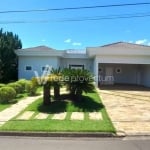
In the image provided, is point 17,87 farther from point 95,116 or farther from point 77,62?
point 77,62

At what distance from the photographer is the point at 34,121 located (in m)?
10.9

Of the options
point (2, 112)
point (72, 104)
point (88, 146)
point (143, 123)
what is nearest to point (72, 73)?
point (72, 104)

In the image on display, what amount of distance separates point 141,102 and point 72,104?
432cm

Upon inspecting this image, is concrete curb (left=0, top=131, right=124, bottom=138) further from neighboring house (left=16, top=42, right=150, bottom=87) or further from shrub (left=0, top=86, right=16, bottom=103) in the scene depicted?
neighboring house (left=16, top=42, right=150, bottom=87)

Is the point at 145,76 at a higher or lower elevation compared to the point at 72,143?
higher

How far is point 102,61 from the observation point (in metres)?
24.6

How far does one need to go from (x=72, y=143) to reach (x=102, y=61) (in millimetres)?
16809

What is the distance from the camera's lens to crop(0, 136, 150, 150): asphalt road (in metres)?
7.63

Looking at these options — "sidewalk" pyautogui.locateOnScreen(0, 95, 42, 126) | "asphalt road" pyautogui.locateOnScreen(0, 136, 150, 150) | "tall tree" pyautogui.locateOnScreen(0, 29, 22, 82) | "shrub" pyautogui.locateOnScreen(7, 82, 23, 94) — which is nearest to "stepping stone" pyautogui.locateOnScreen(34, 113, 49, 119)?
"sidewalk" pyautogui.locateOnScreen(0, 95, 42, 126)

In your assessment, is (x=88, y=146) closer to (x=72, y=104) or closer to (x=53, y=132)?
(x=53, y=132)

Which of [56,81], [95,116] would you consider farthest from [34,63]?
[95,116]

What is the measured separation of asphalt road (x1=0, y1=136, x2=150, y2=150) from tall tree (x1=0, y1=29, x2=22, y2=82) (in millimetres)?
20450

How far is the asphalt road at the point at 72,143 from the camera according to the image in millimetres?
7629

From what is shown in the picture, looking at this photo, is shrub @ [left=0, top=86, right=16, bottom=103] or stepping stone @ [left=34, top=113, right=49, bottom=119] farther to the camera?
shrub @ [left=0, top=86, right=16, bottom=103]
